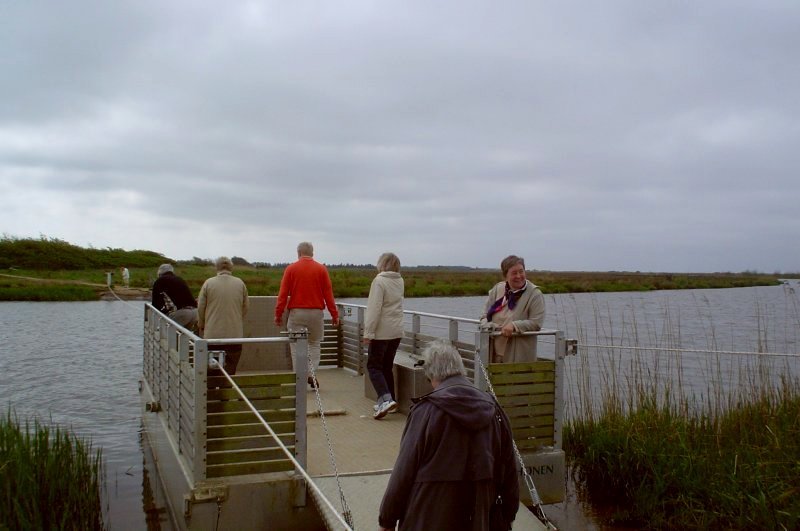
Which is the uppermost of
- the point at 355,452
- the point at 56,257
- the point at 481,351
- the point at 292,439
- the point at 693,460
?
the point at 56,257

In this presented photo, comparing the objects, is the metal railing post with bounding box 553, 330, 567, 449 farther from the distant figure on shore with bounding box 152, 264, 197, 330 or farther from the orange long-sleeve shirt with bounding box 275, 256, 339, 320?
the distant figure on shore with bounding box 152, 264, 197, 330

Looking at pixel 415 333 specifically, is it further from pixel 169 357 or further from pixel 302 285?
pixel 169 357

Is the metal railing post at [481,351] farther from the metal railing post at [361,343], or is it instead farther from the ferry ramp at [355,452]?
the metal railing post at [361,343]

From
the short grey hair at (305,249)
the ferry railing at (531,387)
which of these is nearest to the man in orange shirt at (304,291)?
the short grey hair at (305,249)

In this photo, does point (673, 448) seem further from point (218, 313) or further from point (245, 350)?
point (245, 350)

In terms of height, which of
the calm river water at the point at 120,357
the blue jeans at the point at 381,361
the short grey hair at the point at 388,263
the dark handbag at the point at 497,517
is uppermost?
the short grey hair at the point at 388,263

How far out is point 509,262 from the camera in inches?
259

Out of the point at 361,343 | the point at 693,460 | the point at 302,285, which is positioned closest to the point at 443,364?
the point at 693,460

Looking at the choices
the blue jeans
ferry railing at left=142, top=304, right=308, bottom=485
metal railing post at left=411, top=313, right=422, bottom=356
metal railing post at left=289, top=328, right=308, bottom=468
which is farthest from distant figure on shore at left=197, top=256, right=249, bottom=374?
metal railing post at left=289, top=328, right=308, bottom=468

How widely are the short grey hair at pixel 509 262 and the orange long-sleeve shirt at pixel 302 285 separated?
259 centimetres

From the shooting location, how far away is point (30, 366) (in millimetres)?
18594

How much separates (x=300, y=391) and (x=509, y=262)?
223 centimetres

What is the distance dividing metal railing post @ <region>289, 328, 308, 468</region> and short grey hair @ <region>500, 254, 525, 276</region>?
6.62 feet

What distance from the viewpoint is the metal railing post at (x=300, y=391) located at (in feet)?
18.1
